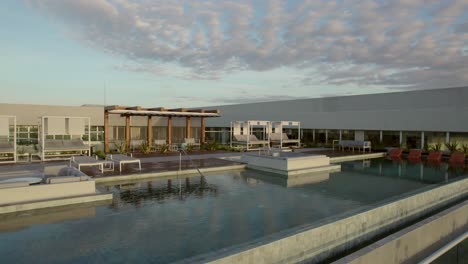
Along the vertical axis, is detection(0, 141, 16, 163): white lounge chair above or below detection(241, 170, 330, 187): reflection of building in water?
above

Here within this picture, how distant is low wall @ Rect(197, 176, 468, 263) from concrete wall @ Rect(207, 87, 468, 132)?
543 inches

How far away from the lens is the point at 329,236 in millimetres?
5352

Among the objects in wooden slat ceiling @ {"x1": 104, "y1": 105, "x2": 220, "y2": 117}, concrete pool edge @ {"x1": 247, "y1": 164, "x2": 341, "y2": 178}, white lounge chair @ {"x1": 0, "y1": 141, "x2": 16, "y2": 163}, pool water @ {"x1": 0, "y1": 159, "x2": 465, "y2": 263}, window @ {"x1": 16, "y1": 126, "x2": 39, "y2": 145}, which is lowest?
pool water @ {"x1": 0, "y1": 159, "x2": 465, "y2": 263}

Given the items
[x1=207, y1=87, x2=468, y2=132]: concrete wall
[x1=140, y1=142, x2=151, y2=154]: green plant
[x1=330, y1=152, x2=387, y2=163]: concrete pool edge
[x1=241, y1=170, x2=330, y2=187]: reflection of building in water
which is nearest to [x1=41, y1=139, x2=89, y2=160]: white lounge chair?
[x1=140, y1=142, x2=151, y2=154]: green plant

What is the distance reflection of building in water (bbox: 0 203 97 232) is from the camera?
5.99 m

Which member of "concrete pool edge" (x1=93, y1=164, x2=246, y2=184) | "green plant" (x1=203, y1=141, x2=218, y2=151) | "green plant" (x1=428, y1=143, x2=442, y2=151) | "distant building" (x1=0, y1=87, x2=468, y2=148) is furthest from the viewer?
"green plant" (x1=203, y1=141, x2=218, y2=151)

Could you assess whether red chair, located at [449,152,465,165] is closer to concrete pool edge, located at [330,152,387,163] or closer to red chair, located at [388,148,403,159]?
red chair, located at [388,148,403,159]

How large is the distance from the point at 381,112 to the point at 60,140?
20.2m

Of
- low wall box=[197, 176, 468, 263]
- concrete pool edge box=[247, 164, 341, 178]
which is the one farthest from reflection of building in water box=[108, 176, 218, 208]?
low wall box=[197, 176, 468, 263]

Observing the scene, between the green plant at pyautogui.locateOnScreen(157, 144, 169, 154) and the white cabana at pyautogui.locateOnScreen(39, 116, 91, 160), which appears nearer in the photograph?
the white cabana at pyautogui.locateOnScreen(39, 116, 91, 160)

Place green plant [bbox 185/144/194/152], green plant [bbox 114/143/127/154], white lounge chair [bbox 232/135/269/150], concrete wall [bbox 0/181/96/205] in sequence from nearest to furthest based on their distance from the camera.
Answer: concrete wall [bbox 0/181/96/205]
green plant [bbox 114/143/127/154]
green plant [bbox 185/144/194/152]
white lounge chair [bbox 232/135/269/150]

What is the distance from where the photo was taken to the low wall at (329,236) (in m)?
4.27

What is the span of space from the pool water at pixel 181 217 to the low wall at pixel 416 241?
1492 millimetres

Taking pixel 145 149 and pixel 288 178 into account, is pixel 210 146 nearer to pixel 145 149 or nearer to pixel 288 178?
pixel 145 149
